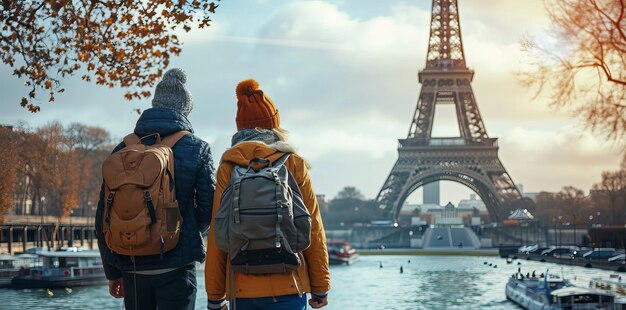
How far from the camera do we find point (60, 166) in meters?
56.2

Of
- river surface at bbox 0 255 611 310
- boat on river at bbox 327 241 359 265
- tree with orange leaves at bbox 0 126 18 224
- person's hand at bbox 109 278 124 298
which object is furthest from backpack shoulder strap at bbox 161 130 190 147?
boat on river at bbox 327 241 359 265

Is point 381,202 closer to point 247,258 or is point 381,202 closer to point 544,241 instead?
point 544,241

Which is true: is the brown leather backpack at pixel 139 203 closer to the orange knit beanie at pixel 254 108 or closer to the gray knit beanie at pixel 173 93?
the orange knit beanie at pixel 254 108

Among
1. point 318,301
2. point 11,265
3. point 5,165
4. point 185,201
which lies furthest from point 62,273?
point 318,301

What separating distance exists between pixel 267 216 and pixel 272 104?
0.81 m

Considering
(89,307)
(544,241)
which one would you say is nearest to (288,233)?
(89,307)

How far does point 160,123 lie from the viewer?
15.9 ft

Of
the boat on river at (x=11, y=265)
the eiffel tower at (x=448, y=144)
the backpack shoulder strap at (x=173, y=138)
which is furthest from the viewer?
the eiffel tower at (x=448, y=144)

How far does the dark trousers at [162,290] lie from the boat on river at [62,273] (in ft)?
112

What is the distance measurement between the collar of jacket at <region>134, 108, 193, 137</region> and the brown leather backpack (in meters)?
0.38

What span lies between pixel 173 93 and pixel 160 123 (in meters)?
0.24

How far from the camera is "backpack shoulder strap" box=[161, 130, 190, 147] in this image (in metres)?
4.72

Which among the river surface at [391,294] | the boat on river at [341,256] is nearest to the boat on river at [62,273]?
the river surface at [391,294]

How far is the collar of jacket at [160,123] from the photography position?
482 cm
